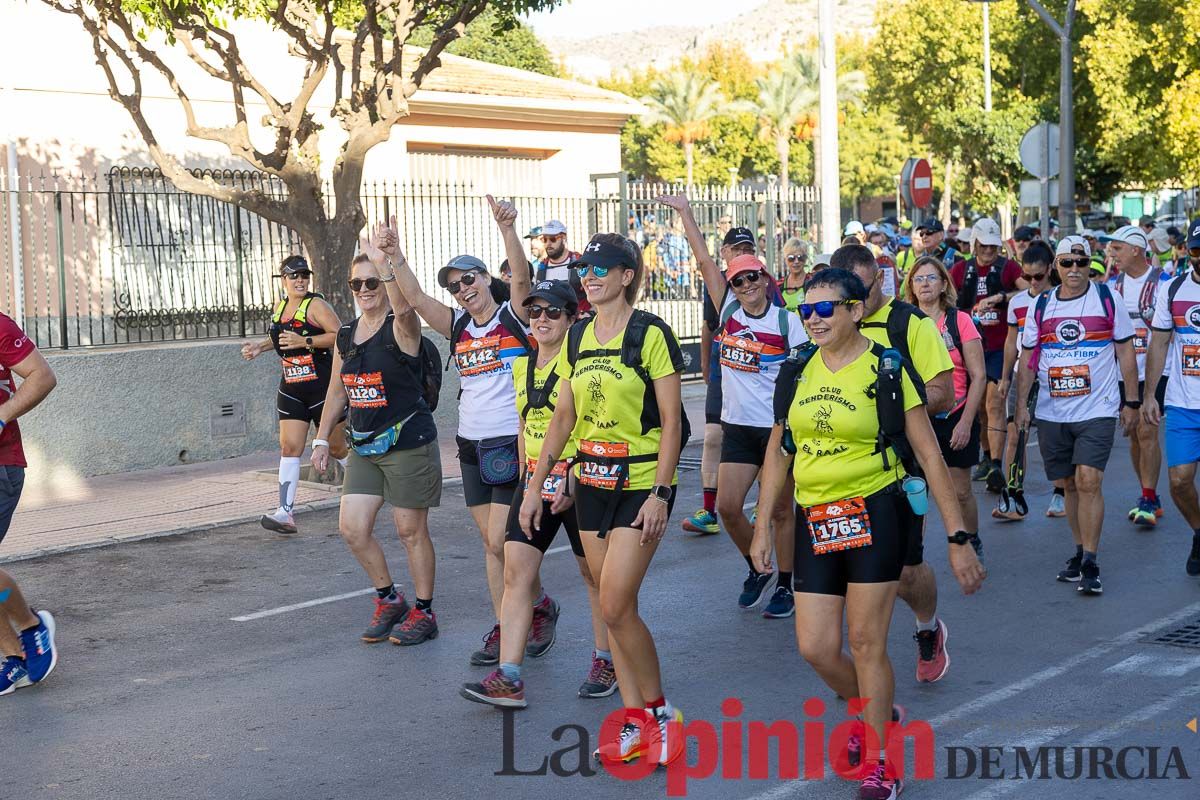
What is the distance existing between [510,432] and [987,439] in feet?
19.9

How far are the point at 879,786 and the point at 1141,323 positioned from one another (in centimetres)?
735

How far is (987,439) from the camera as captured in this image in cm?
1162

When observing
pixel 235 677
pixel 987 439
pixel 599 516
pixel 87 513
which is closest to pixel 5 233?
pixel 87 513

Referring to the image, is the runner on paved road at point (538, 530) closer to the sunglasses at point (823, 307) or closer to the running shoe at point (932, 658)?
the sunglasses at point (823, 307)

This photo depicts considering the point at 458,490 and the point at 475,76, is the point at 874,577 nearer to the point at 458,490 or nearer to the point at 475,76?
the point at 458,490

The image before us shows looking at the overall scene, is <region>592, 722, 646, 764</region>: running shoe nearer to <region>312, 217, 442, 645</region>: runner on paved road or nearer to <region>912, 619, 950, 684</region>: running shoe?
<region>912, 619, 950, 684</region>: running shoe

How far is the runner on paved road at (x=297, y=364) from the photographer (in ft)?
33.0

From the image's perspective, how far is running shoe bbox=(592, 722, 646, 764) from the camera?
525 cm

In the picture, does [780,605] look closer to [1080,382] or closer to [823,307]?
[1080,382]

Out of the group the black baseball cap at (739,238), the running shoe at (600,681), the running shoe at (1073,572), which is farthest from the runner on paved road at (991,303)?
the running shoe at (600,681)

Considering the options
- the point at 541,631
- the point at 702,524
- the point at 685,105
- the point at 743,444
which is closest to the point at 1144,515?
the point at 702,524

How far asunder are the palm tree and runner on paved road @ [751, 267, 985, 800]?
61147mm

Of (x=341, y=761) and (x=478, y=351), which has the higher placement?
(x=478, y=351)

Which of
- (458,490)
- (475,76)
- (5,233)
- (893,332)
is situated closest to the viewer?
(893,332)
